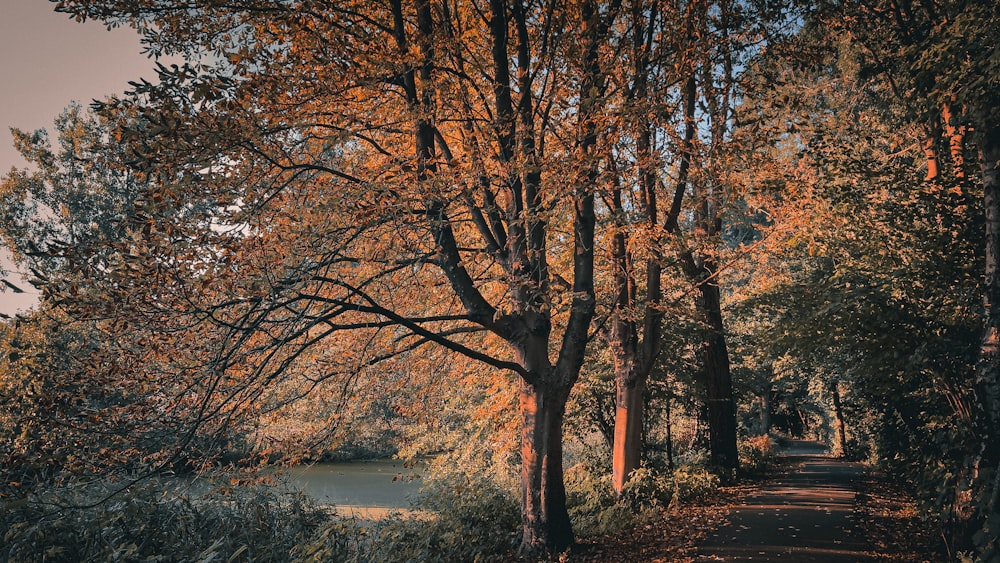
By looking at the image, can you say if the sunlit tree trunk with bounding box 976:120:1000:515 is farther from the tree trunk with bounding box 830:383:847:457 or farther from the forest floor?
the tree trunk with bounding box 830:383:847:457

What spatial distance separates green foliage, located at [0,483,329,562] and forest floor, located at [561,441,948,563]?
4322 mm

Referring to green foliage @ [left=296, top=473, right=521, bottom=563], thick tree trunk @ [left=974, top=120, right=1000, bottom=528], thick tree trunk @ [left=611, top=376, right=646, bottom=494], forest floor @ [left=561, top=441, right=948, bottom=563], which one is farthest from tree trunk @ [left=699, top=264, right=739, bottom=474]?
thick tree trunk @ [left=974, top=120, right=1000, bottom=528]

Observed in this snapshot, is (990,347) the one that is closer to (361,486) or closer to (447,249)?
(447,249)

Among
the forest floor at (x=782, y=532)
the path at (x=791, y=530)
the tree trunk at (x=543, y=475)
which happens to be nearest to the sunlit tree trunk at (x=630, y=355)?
the forest floor at (x=782, y=532)

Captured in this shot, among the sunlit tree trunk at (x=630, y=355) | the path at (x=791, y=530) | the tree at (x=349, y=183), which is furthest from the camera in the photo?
the sunlit tree trunk at (x=630, y=355)

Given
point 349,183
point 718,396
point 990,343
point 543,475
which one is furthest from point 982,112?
point 718,396

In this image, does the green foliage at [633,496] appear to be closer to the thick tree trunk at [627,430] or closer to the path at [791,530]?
the thick tree trunk at [627,430]

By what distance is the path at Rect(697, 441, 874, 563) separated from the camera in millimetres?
6988

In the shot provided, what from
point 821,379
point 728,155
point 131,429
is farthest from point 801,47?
point 821,379

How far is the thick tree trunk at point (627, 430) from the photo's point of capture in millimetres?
11047

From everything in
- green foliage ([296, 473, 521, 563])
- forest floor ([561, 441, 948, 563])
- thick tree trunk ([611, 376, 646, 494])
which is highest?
thick tree trunk ([611, 376, 646, 494])

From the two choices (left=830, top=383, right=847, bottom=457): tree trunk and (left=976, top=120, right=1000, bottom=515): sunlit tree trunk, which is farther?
(left=830, top=383, right=847, bottom=457): tree trunk

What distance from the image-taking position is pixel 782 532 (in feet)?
26.5

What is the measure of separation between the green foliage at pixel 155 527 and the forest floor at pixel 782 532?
4.32m
